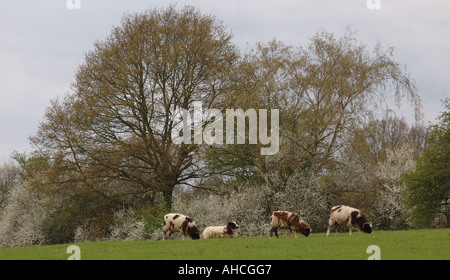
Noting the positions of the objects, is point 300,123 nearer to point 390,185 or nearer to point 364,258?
point 390,185

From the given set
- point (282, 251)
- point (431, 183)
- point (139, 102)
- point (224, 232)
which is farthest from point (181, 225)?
point (431, 183)

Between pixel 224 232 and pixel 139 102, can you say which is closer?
pixel 224 232

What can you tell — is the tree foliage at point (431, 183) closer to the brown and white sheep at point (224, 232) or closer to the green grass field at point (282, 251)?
the brown and white sheep at point (224, 232)

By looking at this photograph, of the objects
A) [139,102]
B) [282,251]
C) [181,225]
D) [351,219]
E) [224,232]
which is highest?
[139,102]

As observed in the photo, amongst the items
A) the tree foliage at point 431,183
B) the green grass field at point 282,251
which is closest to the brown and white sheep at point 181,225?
the green grass field at point 282,251

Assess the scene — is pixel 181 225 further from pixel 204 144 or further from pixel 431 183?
pixel 431 183

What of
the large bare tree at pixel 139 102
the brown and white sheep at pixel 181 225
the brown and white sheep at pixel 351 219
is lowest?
the brown and white sheep at pixel 181 225

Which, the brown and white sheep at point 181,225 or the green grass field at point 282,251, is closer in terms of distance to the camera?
the green grass field at point 282,251

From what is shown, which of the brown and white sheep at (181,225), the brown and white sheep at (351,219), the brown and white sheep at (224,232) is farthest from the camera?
the brown and white sheep at (224,232)

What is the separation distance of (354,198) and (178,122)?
46.8 feet

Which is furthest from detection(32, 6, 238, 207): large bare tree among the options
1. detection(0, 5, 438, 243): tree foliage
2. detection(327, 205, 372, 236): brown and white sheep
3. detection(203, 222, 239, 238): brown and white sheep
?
detection(327, 205, 372, 236): brown and white sheep

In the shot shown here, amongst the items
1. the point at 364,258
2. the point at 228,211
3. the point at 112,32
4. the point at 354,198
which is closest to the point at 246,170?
the point at 228,211

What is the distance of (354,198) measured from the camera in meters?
42.6

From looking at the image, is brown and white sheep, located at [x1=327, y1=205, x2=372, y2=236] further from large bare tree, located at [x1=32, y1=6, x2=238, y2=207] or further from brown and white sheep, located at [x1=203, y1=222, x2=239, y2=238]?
large bare tree, located at [x1=32, y1=6, x2=238, y2=207]
